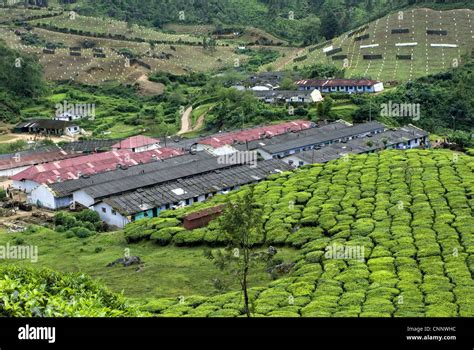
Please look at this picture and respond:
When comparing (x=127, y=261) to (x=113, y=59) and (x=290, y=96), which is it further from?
(x=113, y=59)

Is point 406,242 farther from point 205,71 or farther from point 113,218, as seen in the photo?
point 205,71

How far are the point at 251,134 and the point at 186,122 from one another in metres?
19.9

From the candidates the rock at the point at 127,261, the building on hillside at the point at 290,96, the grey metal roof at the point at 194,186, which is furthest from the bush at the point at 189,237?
the building on hillside at the point at 290,96

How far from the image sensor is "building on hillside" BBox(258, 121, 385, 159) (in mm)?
67688

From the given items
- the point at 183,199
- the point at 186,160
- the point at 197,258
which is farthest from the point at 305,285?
the point at 186,160

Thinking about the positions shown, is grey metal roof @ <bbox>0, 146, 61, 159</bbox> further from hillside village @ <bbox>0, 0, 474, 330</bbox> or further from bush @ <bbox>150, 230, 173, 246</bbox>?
bush @ <bbox>150, 230, 173, 246</bbox>

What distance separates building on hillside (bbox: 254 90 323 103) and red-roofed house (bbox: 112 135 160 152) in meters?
23.3

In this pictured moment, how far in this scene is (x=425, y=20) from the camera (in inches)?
4759

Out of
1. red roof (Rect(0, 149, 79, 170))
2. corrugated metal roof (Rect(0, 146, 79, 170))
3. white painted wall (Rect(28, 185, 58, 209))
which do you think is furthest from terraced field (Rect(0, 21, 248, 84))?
white painted wall (Rect(28, 185, 58, 209))

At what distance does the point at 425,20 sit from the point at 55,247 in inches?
3798

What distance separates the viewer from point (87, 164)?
65.3 m

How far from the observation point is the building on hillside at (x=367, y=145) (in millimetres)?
64812

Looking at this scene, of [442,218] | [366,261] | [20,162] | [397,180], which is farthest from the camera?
[20,162]

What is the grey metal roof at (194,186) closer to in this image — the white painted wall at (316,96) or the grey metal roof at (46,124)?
the white painted wall at (316,96)
